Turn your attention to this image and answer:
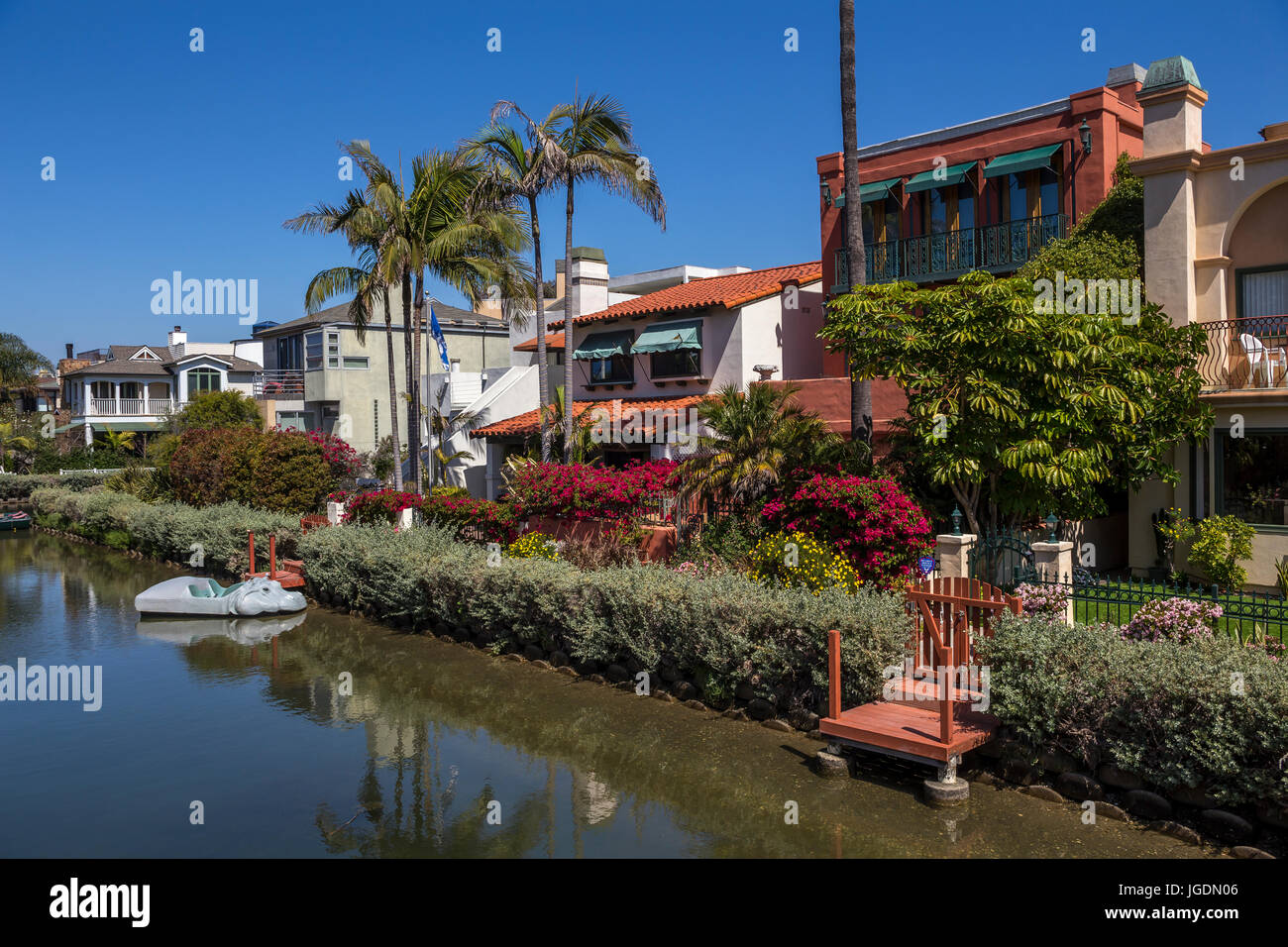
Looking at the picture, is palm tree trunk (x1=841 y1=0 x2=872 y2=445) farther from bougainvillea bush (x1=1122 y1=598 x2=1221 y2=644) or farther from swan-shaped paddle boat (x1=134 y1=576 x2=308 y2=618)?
swan-shaped paddle boat (x1=134 y1=576 x2=308 y2=618)

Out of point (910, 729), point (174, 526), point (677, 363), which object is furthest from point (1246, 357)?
point (174, 526)

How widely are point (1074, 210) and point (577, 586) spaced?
14110 mm

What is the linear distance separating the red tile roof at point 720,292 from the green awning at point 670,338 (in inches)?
20.2

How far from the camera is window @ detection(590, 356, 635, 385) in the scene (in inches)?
1211

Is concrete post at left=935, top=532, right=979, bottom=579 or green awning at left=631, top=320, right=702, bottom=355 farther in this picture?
green awning at left=631, top=320, right=702, bottom=355

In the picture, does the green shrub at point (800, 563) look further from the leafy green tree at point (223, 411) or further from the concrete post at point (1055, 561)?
the leafy green tree at point (223, 411)

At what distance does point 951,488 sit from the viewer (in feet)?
Answer: 54.2

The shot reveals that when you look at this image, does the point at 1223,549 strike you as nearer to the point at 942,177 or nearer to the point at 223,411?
the point at 942,177

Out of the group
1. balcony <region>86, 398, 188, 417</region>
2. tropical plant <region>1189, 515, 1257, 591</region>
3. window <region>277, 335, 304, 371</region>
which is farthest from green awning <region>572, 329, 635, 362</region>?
balcony <region>86, 398, 188, 417</region>

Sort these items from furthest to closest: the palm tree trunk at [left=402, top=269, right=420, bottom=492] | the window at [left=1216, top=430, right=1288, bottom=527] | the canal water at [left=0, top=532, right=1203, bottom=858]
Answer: the palm tree trunk at [left=402, top=269, right=420, bottom=492] < the window at [left=1216, top=430, right=1288, bottom=527] < the canal water at [left=0, top=532, right=1203, bottom=858]

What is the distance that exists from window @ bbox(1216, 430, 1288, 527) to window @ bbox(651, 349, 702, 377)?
14987mm

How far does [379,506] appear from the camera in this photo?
24938mm

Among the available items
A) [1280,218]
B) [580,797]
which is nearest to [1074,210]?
[1280,218]

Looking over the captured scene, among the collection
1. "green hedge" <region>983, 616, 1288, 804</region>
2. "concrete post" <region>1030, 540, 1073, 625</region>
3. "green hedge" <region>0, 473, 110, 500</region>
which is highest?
"green hedge" <region>0, 473, 110, 500</region>
